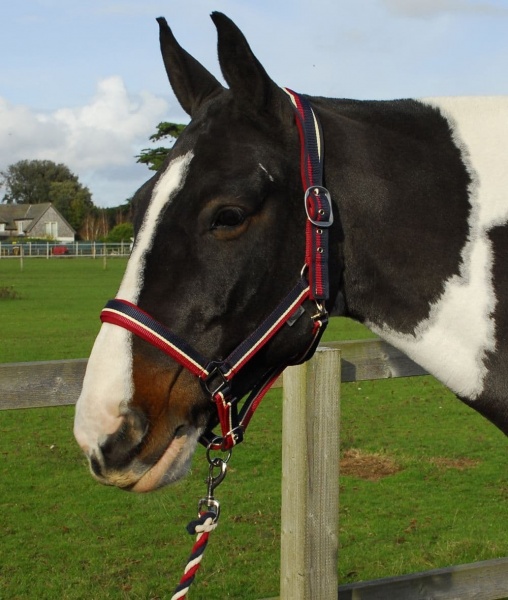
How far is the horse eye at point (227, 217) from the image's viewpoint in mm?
2129

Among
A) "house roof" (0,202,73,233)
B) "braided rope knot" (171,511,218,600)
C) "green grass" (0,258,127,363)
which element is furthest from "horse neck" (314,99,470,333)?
"house roof" (0,202,73,233)

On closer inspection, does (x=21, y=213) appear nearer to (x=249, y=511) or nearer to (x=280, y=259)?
(x=249, y=511)

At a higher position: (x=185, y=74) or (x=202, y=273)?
(x=185, y=74)

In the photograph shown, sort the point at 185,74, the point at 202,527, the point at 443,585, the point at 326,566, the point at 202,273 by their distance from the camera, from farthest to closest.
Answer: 1. the point at 443,585
2. the point at 326,566
3. the point at 185,74
4. the point at 202,527
5. the point at 202,273

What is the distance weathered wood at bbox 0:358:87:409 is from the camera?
3.46 meters

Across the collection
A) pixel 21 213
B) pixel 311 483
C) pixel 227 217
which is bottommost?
pixel 311 483

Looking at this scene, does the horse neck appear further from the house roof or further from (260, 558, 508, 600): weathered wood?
the house roof

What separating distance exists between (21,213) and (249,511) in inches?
3823

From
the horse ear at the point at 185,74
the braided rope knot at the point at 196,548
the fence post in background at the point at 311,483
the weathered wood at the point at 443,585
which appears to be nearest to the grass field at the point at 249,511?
the braided rope knot at the point at 196,548

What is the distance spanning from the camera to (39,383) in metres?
3.53

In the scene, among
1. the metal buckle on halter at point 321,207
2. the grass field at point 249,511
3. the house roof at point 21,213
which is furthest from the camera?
the house roof at point 21,213

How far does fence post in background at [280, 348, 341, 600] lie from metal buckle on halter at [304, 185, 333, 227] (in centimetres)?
140

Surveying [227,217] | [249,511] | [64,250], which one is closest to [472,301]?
[227,217]

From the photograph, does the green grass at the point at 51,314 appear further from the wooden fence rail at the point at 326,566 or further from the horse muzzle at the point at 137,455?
the horse muzzle at the point at 137,455
